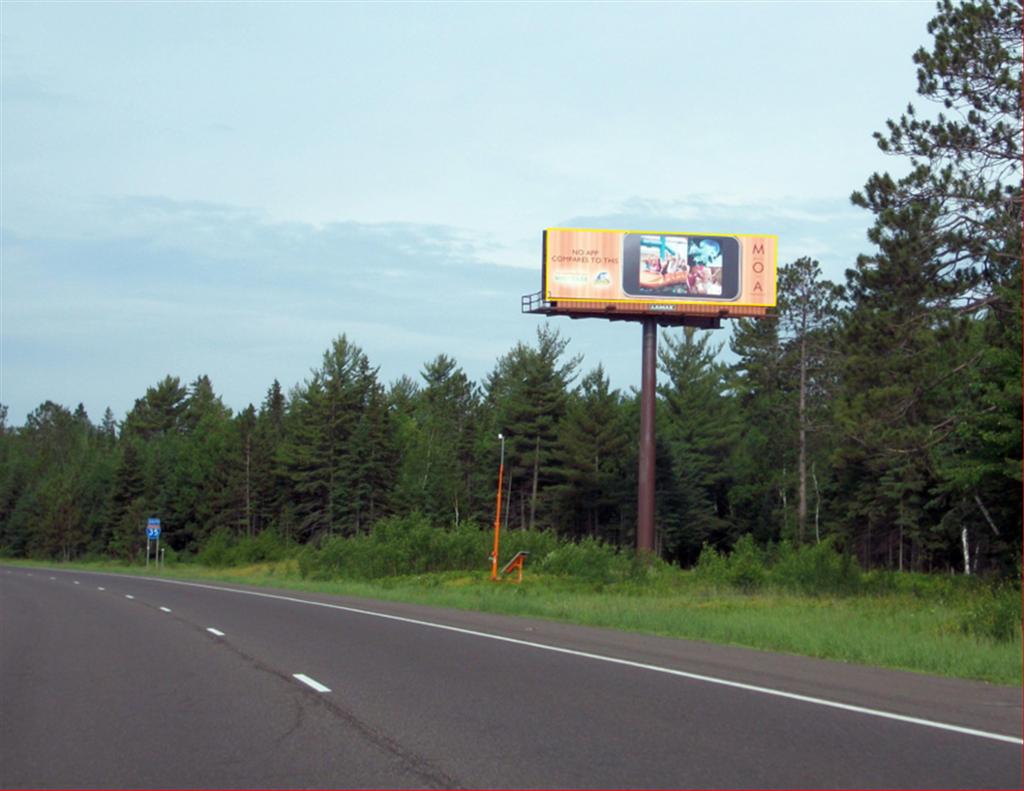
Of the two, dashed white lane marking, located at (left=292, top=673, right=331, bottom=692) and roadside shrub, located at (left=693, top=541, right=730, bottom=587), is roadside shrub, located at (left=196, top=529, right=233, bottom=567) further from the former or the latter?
dashed white lane marking, located at (left=292, top=673, right=331, bottom=692)

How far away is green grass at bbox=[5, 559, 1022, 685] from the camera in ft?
53.2

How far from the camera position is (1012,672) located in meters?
14.3

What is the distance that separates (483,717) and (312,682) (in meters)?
3.61

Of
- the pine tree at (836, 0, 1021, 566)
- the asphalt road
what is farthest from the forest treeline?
the asphalt road

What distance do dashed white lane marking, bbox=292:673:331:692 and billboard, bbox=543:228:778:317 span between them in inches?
1699

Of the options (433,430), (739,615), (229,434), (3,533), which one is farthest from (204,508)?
(739,615)

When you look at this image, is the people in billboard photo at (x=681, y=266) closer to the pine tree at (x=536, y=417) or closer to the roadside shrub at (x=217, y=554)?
the pine tree at (x=536, y=417)

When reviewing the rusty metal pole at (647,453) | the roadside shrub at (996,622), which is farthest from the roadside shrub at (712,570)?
the roadside shrub at (996,622)

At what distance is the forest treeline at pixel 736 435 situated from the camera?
2841 cm

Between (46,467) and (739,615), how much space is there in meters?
144

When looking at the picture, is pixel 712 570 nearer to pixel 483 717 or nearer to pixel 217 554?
pixel 483 717

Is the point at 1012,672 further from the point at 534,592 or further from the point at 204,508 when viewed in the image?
the point at 204,508

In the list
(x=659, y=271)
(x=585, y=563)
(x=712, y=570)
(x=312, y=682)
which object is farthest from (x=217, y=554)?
(x=312, y=682)

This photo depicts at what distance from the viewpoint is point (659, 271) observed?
189ft
